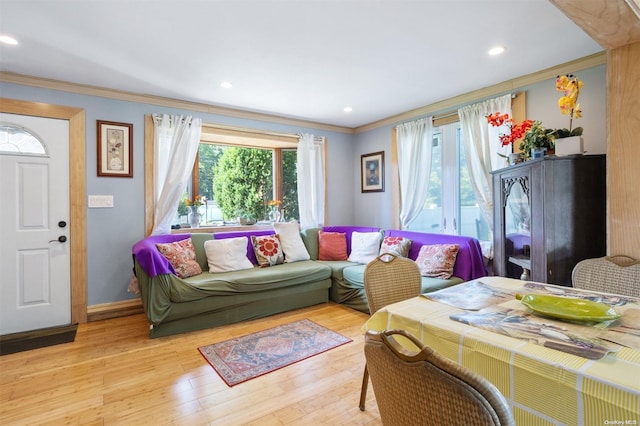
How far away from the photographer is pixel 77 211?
128 inches

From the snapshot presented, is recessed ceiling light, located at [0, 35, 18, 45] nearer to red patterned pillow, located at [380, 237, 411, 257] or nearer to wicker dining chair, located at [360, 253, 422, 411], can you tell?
wicker dining chair, located at [360, 253, 422, 411]

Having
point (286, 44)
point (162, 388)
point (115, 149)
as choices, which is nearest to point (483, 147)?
point (286, 44)

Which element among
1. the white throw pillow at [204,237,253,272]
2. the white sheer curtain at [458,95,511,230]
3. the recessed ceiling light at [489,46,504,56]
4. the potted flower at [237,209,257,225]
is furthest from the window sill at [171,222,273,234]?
the recessed ceiling light at [489,46,504,56]

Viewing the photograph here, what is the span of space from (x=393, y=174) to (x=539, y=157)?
2.36 meters

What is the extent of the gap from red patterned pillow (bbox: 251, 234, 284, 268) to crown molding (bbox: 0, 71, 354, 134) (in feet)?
5.49

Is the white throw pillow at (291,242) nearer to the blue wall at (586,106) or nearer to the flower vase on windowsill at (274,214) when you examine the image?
the flower vase on windowsill at (274,214)

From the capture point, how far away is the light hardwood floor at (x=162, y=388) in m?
1.82

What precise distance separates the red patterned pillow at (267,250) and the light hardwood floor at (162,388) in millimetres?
1125

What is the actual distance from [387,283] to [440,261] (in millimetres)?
1693

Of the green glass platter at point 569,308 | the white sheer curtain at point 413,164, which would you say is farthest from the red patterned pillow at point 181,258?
the green glass platter at point 569,308

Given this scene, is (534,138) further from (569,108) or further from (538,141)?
(569,108)

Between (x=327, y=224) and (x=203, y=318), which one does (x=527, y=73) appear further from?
(x=203, y=318)

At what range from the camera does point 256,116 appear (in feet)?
14.2

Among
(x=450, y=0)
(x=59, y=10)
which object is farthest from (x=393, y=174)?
(x=59, y=10)
